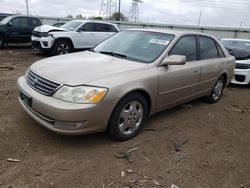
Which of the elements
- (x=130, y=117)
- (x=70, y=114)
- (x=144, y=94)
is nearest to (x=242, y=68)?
(x=144, y=94)

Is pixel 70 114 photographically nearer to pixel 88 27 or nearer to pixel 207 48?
pixel 207 48

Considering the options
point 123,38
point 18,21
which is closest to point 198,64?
point 123,38

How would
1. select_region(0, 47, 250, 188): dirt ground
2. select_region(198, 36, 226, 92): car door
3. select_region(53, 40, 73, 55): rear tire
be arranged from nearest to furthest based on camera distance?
select_region(0, 47, 250, 188): dirt ground → select_region(198, 36, 226, 92): car door → select_region(53, 40, 73, 55): rear tire

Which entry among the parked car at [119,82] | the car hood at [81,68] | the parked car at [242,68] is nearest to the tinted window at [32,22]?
the parked car at [119,82]

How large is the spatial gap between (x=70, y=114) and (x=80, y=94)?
27 centimetres

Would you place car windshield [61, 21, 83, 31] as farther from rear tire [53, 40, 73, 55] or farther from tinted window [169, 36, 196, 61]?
tinted window [169, 36, 196, 61]

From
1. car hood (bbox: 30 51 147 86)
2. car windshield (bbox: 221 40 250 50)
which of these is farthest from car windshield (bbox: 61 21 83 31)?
car hood (bbox: 30 51 147 86)

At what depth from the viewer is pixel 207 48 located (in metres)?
5.27

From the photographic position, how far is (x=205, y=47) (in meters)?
5.19

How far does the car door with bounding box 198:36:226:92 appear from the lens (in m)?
5.01

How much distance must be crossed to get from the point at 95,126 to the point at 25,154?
936mm

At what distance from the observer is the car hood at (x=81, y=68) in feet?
10.7

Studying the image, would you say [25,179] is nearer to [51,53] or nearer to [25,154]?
[25,154]

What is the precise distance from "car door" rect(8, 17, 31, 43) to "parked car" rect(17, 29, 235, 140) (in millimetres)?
9570
